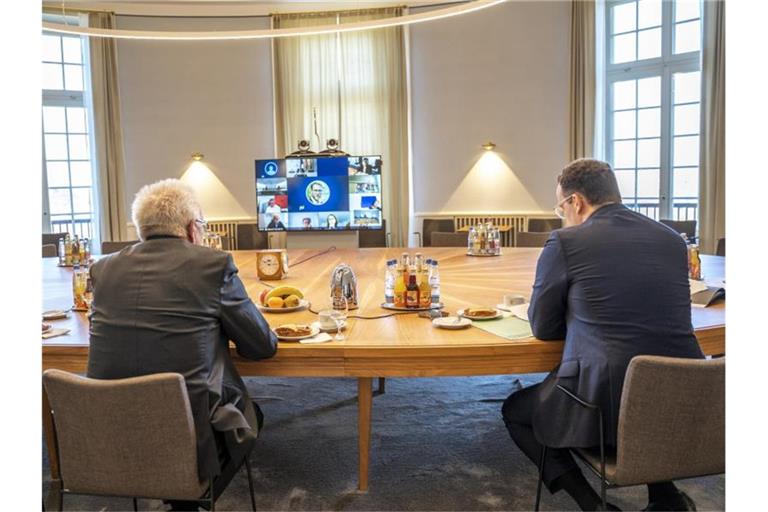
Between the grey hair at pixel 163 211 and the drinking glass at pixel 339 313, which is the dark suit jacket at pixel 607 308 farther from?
the grey hair at pixel 163 211

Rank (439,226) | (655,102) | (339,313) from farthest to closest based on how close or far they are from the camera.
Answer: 1. (439,226)
2. (655,102)
3. (339,313)

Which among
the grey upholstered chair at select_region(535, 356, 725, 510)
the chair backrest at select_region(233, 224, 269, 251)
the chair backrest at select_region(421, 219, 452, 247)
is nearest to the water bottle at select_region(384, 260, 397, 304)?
the grey upholstered chair at select_region(535, 356, 725, 510)

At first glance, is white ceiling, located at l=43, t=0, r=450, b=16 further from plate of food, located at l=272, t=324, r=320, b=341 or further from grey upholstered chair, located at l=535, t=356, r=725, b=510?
grey upholstered chair, located at l=535, t=356, r=725, b=510

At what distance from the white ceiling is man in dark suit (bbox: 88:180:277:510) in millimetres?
6984

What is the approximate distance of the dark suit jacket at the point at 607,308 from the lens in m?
1.87

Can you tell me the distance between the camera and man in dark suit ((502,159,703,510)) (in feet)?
6.15

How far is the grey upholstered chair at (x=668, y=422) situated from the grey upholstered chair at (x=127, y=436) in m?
1.16

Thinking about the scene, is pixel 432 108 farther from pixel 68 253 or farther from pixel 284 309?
pixel 284 309

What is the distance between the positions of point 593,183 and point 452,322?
701 mm

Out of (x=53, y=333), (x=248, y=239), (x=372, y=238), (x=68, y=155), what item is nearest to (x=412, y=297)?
(x=53, y=333)

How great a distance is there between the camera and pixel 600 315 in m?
1.91

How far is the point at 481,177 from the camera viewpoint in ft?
26.9
